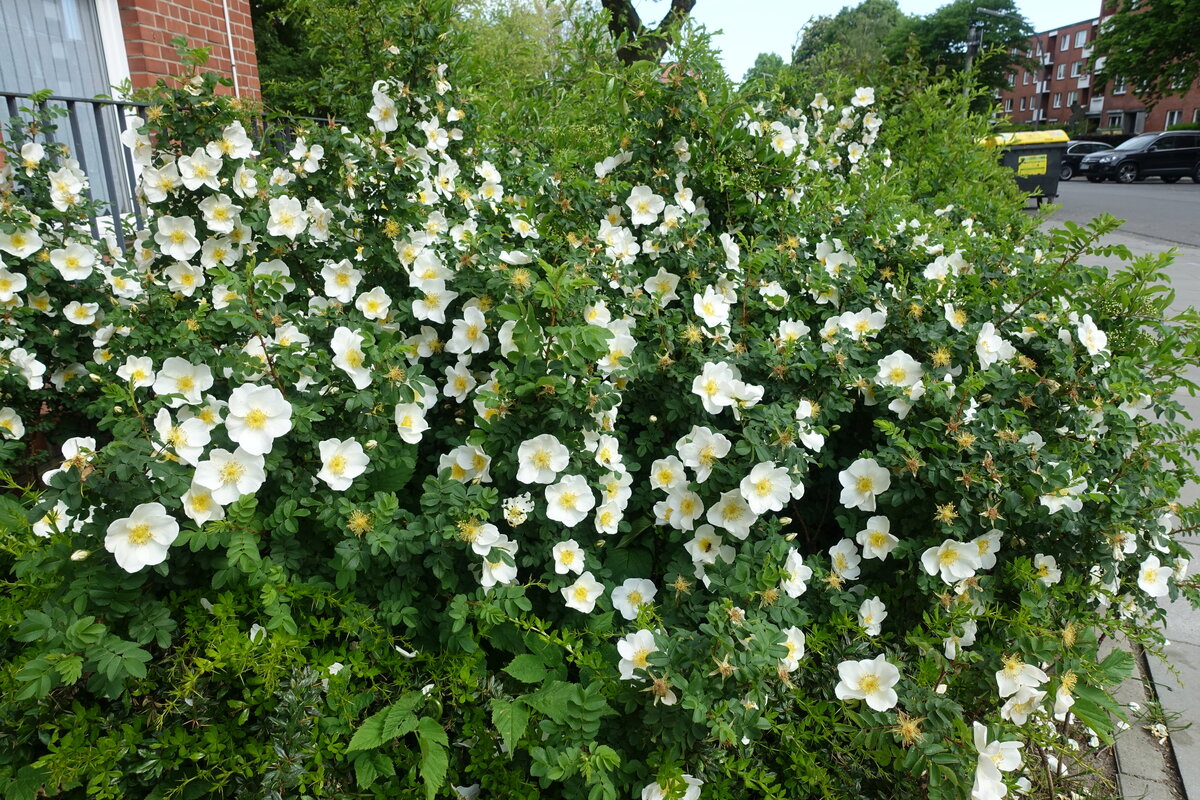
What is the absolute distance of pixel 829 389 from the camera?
202 cm

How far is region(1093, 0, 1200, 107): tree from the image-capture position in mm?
25500

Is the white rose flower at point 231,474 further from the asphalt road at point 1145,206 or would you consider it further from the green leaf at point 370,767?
the asphalt road at point 1145,206

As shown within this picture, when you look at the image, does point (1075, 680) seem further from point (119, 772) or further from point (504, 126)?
point (504, 126)

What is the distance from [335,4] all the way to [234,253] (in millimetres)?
2087

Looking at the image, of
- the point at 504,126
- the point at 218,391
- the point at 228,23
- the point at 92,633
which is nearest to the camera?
the point at 92,633

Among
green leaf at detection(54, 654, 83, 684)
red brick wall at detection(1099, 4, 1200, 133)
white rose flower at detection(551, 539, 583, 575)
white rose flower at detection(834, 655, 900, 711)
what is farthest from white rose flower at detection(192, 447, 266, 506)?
red brick wall at detection(1099, 4, 1200, 133)

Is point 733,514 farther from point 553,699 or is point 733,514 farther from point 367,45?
point 367,45

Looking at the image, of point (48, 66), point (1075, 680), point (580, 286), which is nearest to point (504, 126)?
point (580, 286)

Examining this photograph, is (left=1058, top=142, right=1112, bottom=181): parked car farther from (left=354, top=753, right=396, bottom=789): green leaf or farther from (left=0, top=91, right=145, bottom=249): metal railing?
(left=354, top=753, right=396, bottom=789): green leaf

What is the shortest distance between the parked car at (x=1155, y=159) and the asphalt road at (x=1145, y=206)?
1.26 feet

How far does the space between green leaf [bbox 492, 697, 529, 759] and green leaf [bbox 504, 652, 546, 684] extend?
54mm

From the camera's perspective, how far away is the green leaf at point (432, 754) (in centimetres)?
151

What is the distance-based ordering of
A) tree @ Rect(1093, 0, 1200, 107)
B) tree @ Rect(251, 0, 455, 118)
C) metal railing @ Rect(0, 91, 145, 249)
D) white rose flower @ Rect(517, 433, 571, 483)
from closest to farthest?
white rose flower @ Rect(517, 433, 571, 483) < tree @ Rect(251, 0, 455, 118) < metal railing @ Rect(0, 91, 145, 249) < tree @ Rect(1093, 0, 1200, 107)

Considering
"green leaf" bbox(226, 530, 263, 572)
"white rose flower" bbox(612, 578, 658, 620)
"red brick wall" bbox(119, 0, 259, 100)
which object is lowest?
"white rose flower" bbox(612, 578, 658, 620)
